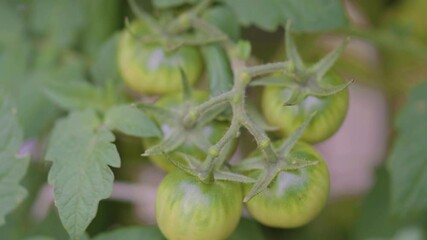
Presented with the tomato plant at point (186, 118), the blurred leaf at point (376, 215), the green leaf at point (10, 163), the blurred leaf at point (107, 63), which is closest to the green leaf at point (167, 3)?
the tomato plant at point (186, 118)

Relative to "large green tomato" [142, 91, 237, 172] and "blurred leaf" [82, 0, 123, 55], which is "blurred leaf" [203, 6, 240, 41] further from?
"blurred leaf" [82, 0, 123, 55]

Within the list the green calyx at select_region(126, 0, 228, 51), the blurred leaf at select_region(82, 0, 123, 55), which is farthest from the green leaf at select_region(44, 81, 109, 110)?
the blurred leaf at select_region(82, 0, 123, 55)

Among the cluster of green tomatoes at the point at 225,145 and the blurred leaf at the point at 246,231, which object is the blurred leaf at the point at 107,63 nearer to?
the cluster of green tomatoes at the point at 225,145

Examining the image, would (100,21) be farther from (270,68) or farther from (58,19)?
(270,68)

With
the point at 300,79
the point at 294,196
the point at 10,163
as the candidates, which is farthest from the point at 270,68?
the point at 10,163

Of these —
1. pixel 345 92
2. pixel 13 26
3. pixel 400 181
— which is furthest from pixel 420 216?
pixel 13 26

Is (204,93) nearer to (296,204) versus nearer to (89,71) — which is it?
(296,204)
